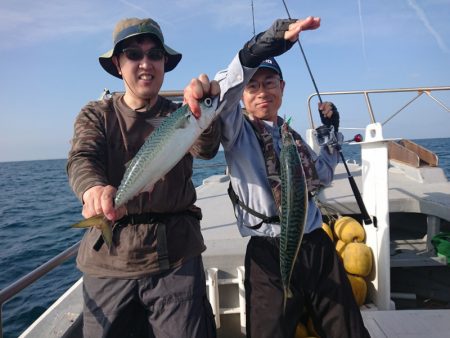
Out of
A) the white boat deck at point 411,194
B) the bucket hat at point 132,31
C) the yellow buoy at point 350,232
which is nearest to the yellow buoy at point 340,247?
the yellow buoy at point 350,232

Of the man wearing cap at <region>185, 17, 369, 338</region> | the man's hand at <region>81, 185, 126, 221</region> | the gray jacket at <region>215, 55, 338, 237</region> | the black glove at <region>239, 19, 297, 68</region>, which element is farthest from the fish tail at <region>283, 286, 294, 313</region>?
the black glove at <region>239, 19, 297, 68</region>

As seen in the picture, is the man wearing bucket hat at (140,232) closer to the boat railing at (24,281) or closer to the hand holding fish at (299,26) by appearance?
the boat railing at (24,281)

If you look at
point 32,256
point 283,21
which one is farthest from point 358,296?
point 32,256

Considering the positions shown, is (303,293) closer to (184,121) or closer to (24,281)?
(184,121)

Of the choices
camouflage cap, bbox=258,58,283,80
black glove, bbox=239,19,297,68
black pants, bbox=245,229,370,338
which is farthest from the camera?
camouflage cap, bbox=258,58,283,80

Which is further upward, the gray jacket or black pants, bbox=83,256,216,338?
the gray jacket

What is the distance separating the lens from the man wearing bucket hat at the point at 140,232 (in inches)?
92.2

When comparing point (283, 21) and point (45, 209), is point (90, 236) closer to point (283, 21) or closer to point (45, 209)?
point (283, 21)

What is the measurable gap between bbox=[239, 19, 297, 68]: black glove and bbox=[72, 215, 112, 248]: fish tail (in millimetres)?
1369

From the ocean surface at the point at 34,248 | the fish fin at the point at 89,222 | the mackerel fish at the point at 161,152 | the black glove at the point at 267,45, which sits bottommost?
the ocean surface at the point at 34,248

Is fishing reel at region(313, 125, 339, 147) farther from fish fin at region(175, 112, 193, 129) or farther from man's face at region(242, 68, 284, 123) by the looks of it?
fish fin at region(175, 112, 193, 129)

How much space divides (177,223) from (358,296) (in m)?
2.59

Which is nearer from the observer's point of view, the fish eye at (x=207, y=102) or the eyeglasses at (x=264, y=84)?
the fish eye at (x=207, y=102)

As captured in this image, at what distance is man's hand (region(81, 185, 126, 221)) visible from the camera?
188 centimetres
